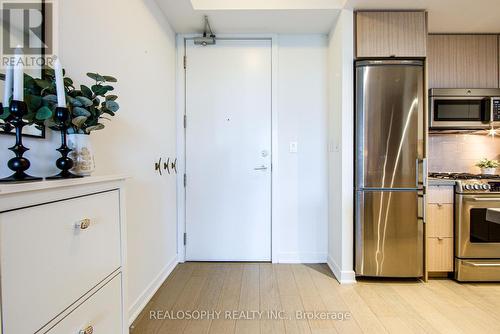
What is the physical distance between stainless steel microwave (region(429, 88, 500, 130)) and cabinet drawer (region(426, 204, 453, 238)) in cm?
76

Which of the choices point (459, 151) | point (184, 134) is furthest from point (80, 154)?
point (459, 151)

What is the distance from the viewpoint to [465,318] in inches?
69.7

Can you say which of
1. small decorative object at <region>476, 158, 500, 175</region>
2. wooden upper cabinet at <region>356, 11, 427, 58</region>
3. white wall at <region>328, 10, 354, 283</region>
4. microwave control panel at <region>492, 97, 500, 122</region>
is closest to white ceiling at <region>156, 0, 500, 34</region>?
wooden upper cabinet at <region>356, 11, 427, 58</region>

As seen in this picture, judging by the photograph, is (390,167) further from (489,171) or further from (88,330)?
(88,330)

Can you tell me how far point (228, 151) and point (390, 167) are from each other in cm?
151

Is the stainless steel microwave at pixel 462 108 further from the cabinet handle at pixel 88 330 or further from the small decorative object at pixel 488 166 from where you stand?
the cabinet handle at pixel 88 330

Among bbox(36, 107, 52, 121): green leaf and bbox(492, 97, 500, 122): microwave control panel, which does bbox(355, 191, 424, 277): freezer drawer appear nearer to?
bbox(492, 97, 500, 122): microwave control panel

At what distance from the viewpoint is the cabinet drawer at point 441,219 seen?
2.30m

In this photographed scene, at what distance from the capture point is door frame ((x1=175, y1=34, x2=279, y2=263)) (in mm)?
2688

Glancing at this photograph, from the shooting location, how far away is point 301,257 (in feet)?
8.91

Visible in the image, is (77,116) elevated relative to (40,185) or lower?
elevated

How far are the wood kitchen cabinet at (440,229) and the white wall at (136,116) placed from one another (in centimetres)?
234

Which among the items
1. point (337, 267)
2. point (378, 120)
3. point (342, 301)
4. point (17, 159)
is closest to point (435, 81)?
point (378, 120)

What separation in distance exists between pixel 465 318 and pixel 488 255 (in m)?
0.80
